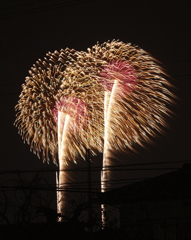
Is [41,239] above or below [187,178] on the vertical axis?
below

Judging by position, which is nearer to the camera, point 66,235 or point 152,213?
point 66,235

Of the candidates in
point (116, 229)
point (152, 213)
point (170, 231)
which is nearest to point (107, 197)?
point (152, 213)

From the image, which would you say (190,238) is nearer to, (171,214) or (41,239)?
(171,214)

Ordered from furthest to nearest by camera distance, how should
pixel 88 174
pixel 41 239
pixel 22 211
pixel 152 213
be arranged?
1. pixel 152 213
2. pixel 88 174
3. pixel 22 211
4. pixel 41 239

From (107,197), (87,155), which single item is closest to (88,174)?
(87,155)

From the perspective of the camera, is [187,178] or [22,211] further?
[187,178]

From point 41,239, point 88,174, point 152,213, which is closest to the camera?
point 41,239

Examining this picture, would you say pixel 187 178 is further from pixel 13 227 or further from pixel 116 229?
pixel 13 227

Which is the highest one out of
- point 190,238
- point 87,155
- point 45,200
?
point 87,155

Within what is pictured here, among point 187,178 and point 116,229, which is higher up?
point 187,178
